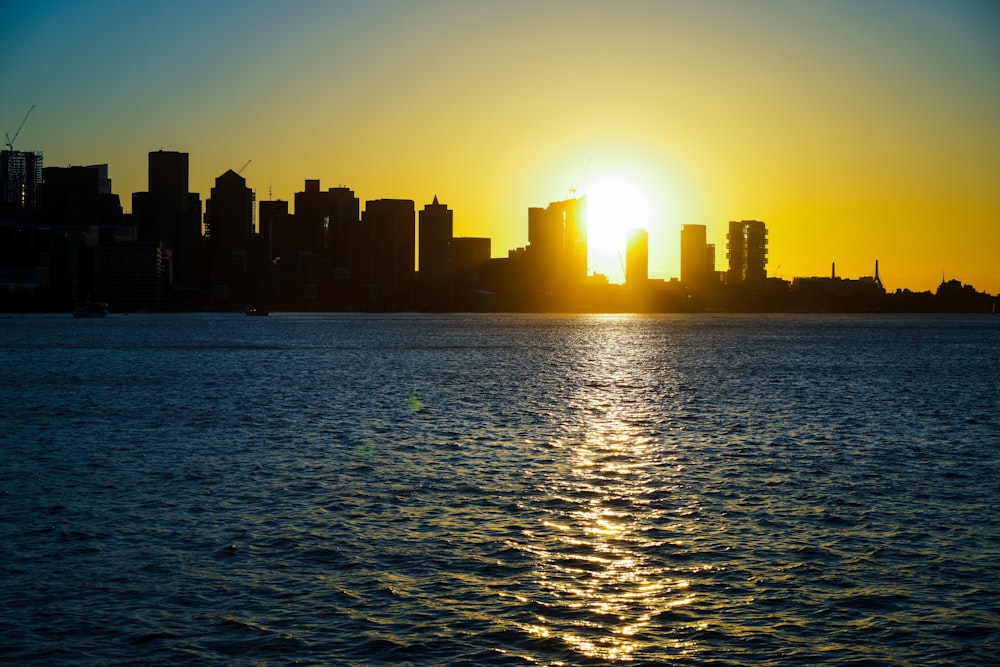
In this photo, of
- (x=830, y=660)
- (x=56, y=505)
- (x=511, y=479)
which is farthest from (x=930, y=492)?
(x=56, y=505)

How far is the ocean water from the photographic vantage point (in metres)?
22.2

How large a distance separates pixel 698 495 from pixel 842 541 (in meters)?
8.47

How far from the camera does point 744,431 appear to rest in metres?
61.7

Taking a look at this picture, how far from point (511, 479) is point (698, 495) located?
307 inches

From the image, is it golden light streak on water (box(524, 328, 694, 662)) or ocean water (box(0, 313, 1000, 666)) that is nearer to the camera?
ocean water (box(0, 313, 1000, 666))

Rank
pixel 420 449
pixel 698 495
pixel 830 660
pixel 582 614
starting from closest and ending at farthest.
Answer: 1. pixel 830 660
2. pixel 582 614
3. pixel 698 495
4. pixel 420 449

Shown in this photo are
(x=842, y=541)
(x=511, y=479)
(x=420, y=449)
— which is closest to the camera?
(x=842, y=541)

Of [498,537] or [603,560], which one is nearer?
[603,560]

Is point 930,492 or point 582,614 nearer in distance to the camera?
point 582,614

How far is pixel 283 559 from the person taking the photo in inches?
1134

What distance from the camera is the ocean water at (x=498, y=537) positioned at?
22.2 m

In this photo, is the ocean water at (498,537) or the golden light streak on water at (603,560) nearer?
the ocean water at (498,537)

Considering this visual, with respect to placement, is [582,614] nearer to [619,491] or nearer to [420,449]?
[619,491]

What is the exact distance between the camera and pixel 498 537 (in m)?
31.7
